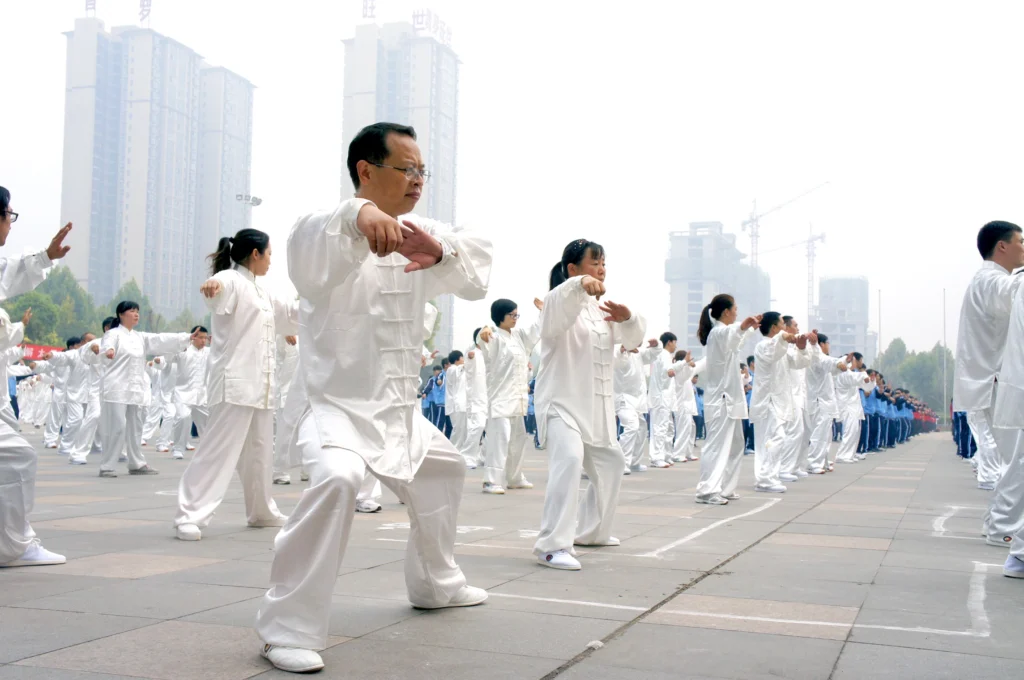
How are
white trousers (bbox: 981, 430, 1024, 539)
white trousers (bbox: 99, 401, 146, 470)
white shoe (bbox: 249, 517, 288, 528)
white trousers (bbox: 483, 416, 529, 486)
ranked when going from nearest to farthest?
white trousers (bbox: 981, 430, 1024, 539) < white shoe (bbox: 249, 517, 288, 528) < white trousers (bbox: 483, 416, 529, 486) < white trousers (bbox: 99, 401, 146, 470)

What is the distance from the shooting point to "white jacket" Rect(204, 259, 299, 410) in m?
7.07

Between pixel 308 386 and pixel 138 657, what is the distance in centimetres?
116

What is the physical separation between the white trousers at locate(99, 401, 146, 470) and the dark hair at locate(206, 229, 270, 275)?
5567mm

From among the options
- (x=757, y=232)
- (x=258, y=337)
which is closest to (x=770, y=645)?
(x=258, y=337)

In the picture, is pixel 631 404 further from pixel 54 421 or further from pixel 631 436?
pixel 54 421

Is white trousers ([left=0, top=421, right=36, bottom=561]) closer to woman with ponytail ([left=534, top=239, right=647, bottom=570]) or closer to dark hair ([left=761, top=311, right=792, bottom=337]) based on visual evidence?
woman with ponytail ([left=534, top=239, right=647, bottom=570])

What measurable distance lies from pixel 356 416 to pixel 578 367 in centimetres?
268

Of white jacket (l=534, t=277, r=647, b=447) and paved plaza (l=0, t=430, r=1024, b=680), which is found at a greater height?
white jacket (l=534, t=277, r=647, b=447)

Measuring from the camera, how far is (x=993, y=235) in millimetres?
6977

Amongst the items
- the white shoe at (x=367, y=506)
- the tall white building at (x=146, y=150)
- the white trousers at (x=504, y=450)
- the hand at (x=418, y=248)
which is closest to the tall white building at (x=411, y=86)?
the tall white building at (x=146, y=150)

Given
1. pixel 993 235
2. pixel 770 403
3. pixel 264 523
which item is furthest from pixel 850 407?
pixel 264 523

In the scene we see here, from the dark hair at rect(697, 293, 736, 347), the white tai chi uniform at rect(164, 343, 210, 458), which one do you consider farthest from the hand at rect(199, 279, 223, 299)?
the white tai chi uniform at rect(164, 343, 210, 458)

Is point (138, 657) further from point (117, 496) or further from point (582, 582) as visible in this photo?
point (117, 496)

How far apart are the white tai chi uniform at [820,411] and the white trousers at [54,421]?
14251 millimetres
